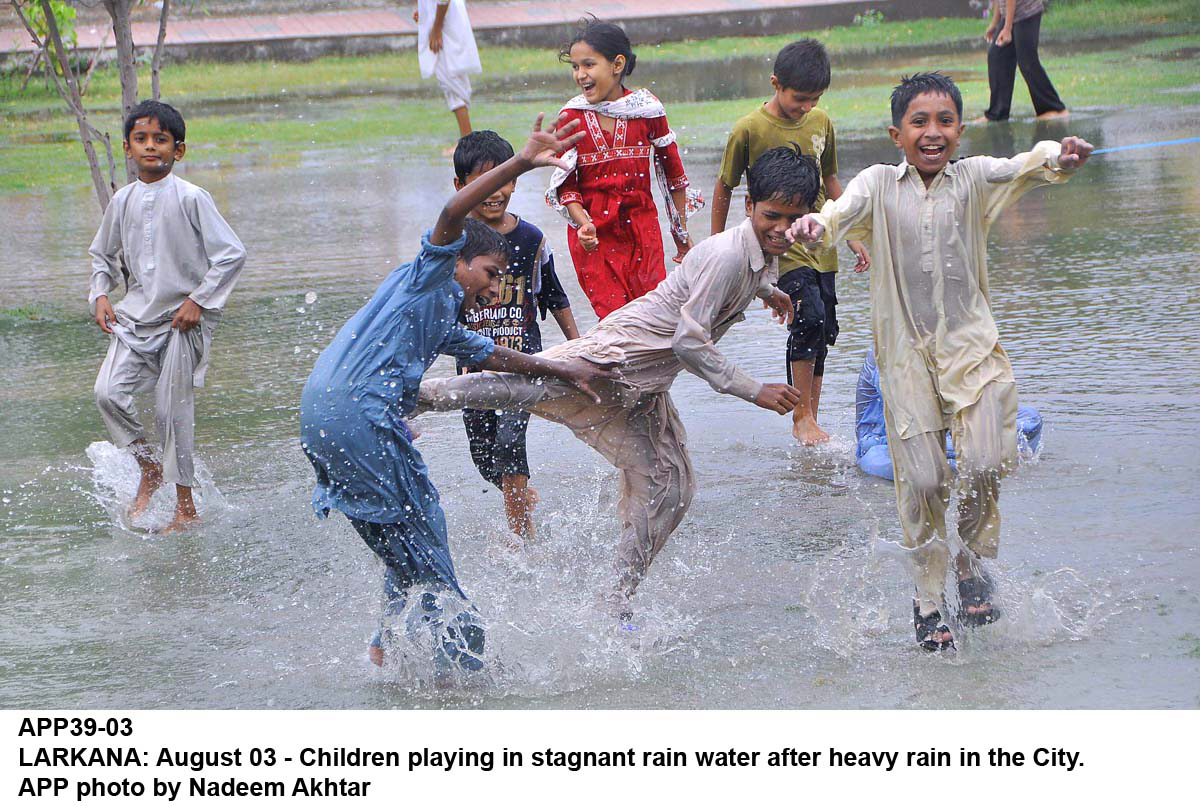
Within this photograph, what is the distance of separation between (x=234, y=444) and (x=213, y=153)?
904 cm

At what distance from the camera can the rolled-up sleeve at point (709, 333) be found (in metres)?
4.16

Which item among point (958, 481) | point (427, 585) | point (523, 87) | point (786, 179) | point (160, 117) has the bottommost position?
point (427, 585)

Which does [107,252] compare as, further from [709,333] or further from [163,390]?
[709,333]

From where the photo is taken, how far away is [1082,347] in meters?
6.91

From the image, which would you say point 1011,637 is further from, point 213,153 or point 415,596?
point 213,153

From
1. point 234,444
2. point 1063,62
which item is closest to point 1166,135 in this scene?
point 1063,62

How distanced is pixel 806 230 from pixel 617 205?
1.86m

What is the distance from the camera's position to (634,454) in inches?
176

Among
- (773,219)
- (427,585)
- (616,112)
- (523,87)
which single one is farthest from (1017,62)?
(427,585)

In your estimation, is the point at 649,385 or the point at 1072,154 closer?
the point at 1072,154

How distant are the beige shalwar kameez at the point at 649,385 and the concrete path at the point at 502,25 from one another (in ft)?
61.1

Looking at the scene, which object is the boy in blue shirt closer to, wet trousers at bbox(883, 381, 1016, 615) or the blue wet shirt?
the blue wet shirt

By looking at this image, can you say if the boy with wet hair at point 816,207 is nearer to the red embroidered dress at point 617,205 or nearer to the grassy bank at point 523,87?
the red embroidered dress at point 617,205

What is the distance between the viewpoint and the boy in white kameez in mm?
5602
